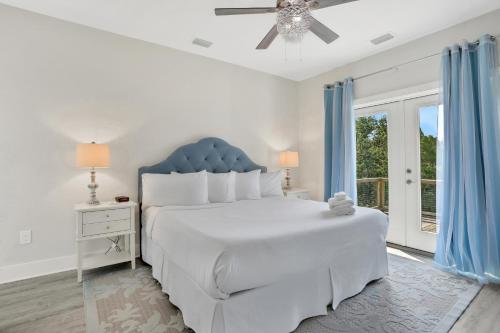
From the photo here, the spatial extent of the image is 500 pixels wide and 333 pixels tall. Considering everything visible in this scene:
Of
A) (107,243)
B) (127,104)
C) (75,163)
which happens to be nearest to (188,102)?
(127,104)

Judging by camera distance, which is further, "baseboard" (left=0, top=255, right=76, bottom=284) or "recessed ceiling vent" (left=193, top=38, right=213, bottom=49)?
"recessed ceiling vent" (left=193, top=38, right=213, bottom=49)

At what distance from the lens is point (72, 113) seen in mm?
2885

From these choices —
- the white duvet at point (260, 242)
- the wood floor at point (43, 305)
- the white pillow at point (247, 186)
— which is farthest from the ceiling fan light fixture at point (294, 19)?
the wood floor at point (43, 305)

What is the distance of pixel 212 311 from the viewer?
4.84 ft

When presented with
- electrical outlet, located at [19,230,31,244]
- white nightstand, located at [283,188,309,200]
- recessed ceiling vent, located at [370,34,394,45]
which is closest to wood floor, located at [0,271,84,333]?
electrical outlet, located at [19,230,31,244]

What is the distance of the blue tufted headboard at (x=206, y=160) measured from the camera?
3391 millimetres

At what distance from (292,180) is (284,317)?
332 centimetres

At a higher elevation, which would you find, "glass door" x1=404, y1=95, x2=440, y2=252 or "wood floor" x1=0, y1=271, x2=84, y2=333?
"glass door" x1=404, y1=95, x2=440, y2=252

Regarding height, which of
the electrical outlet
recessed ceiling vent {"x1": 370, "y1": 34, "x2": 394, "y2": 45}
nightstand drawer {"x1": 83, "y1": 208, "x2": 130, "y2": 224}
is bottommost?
the electrical outlet

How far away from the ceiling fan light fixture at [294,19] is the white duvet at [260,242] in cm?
149

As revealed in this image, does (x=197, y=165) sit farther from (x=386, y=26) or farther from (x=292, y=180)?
(x=386, y=26)

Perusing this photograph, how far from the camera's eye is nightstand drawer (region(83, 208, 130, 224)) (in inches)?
102

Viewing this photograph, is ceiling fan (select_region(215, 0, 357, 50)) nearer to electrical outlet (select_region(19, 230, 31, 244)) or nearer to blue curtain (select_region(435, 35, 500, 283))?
blue curtain (select_region(435, 35, 500, 283))

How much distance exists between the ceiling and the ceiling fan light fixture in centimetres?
76
